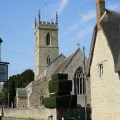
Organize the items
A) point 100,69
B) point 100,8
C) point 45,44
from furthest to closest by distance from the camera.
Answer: point 45,44, point 100,8, point 100,69

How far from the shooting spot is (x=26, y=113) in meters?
55.5

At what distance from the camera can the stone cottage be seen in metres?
27.5

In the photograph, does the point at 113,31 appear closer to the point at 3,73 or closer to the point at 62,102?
the point at 3,73

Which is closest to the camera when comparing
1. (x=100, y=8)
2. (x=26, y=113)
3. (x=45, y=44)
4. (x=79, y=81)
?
(x=100, y=8)

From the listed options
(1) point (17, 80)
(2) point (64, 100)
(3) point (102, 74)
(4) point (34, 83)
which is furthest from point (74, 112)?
(1) point (17, 80)

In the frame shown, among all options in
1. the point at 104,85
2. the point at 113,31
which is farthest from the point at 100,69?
the point at 113,31

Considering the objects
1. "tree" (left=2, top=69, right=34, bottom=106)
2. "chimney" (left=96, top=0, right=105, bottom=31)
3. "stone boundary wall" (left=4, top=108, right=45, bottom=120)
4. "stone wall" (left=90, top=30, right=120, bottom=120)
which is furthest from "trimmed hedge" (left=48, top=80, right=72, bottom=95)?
"tree" (left=2, top=69, right=34, bottom=106)

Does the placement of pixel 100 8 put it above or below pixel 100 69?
above

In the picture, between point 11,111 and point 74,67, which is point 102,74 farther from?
point 11,111

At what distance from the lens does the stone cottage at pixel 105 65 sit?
2752 centimetres

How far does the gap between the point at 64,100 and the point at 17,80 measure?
252 feet

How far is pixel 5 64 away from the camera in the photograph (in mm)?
22344

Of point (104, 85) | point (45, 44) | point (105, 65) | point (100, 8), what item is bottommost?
point (104, 85)

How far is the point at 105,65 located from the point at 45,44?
61050 mm
